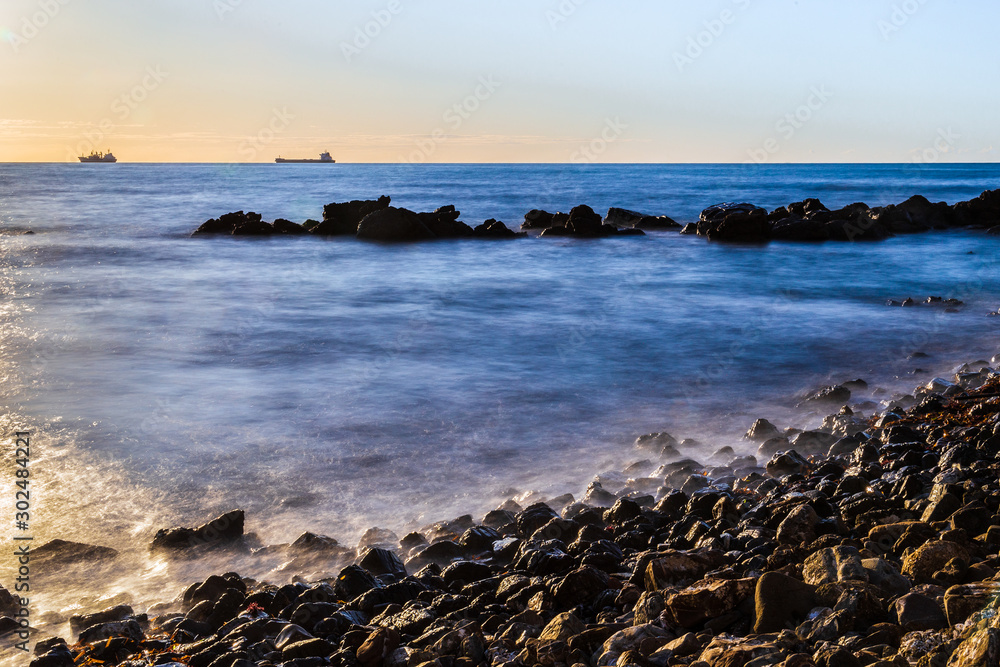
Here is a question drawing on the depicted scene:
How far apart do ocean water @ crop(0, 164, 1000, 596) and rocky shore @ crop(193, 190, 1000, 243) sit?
420 centimetres

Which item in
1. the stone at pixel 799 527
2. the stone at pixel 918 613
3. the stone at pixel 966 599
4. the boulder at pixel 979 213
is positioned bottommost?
the stone at pixel 799 527

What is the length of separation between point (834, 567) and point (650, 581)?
0.97 metres

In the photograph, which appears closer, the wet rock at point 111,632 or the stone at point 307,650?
the stone at point 307,650

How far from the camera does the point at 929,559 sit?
147 inches

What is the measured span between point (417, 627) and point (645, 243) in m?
26.1

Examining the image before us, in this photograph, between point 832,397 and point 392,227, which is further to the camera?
point 392,227

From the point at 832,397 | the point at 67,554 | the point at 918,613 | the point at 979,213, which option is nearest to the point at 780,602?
the point at 918,613

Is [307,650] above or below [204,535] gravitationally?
above

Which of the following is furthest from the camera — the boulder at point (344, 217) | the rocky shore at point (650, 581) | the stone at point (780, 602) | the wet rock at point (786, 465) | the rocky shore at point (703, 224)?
the boulder at point (344, 217)

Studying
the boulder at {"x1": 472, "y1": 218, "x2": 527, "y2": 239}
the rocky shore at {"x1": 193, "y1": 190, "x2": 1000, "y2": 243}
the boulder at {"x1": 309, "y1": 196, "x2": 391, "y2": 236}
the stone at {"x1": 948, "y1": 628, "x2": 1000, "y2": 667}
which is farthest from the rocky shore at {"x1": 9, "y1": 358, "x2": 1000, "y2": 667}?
the boulder at {"x1": 309, "y1": 196, "x2": 391, "y2": 236}

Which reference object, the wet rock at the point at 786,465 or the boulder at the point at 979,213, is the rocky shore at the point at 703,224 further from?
the wet rock at the point at 786,465

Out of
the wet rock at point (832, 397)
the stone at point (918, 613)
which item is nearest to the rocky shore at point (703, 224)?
the wet rock at point (832, 397)

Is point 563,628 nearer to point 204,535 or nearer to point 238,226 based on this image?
point 204,535

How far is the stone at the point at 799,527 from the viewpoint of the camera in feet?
14.8
